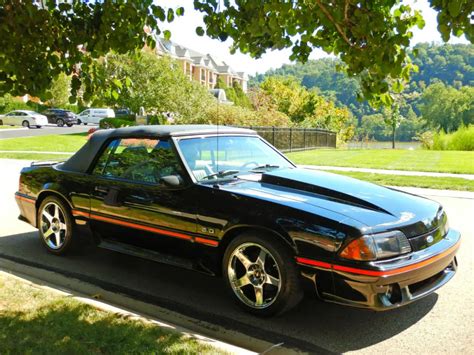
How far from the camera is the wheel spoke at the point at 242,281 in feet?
12.7

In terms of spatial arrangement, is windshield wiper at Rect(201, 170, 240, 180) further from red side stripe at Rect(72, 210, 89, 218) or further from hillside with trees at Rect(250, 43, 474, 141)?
hillside with trees at Rect(250, 43, 474, 141)

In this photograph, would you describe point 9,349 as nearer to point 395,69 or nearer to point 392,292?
point 392,292

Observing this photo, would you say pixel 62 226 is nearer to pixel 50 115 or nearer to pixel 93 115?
pixel 50 115

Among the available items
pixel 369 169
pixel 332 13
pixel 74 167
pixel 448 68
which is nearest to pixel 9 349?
pixel 74 167

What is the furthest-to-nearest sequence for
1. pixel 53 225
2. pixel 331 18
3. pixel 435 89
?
pixel 435 89 < pixel 53 225 < pixel 331 18

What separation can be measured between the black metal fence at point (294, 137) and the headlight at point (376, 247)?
17202 millimetres

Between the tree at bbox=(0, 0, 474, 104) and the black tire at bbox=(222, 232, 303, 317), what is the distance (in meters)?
1.59

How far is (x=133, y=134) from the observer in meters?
5.00

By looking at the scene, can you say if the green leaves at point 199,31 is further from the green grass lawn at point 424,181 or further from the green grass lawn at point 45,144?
→ the green grass lawn at point 45,144

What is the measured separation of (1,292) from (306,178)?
2876 mm

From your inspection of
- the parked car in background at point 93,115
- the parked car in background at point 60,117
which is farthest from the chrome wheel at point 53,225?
the parked car in background at point 93,115

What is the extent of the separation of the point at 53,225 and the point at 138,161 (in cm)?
146

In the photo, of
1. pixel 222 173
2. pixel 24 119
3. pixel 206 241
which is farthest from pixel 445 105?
pixel 206 241

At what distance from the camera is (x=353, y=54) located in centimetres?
398
